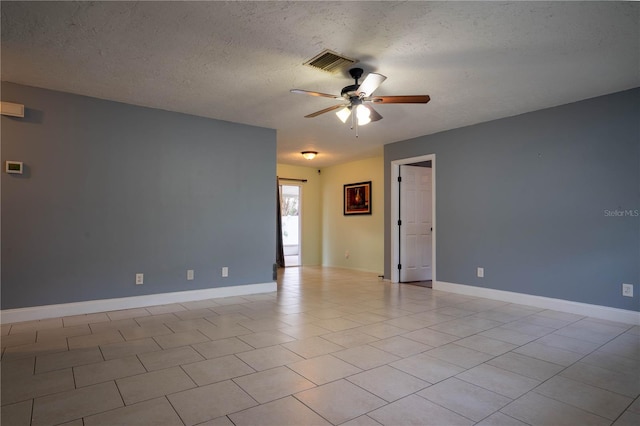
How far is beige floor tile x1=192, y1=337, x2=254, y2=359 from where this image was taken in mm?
2680

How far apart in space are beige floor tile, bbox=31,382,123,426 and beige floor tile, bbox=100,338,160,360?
0.55 m

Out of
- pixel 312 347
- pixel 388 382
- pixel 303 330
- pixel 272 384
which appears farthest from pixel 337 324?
pixel 272 384

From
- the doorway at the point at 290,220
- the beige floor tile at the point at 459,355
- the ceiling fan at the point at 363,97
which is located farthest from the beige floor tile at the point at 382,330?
the doorway at the point at 290,220

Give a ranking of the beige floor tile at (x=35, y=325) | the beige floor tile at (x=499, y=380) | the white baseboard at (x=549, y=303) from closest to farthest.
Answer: the beige floor tile at (x=499, y=380) → the beige floor tile at (x=35, y=325) → the white baseboard at (x=549, y=303)

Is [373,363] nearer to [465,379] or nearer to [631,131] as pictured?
[465,379]

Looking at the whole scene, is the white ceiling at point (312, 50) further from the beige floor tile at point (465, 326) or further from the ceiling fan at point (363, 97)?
the beige floor tile at point (465, 326)

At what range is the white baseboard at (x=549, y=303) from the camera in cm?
362

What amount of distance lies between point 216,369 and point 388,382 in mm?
1178

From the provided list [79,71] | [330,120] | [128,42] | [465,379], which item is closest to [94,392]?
[465,379]

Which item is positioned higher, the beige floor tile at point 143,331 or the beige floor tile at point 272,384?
the beige floor tile at point 272,384

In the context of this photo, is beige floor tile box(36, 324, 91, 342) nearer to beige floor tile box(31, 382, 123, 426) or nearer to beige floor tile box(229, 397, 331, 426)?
beige floor tile box(31, 382, 123, 426)

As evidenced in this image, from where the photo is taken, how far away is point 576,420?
1.80m

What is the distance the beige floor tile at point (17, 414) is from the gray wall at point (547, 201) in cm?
493
